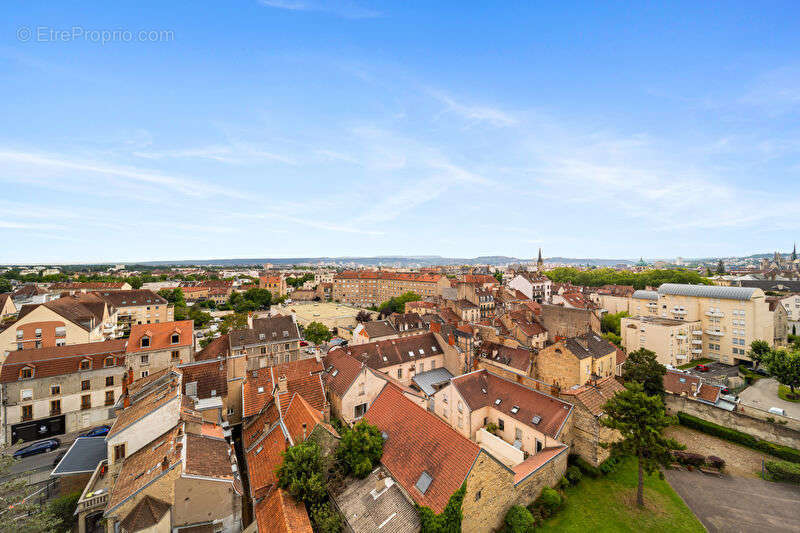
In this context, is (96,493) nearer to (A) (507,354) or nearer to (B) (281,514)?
(B) (281,514)

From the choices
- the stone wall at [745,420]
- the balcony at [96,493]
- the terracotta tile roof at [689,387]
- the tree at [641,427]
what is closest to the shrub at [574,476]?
the tree at [641,427]

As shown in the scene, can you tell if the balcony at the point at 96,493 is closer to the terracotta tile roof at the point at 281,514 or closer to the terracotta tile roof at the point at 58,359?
the terracotta tile roof at the point at 281,514

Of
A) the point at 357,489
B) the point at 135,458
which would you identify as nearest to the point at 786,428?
the point at 357,489

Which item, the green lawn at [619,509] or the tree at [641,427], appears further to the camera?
the tree at [641,427]

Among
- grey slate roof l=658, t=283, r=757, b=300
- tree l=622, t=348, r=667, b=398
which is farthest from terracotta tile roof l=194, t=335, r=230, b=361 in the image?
grey slate roof l=658, t=283, r=757, b=300

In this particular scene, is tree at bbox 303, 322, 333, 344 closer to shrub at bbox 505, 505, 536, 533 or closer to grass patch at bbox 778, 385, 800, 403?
shrub at bbox 505, 505, 536, 533

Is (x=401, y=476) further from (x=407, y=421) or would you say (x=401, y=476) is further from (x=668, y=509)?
(x=668, y=509)
